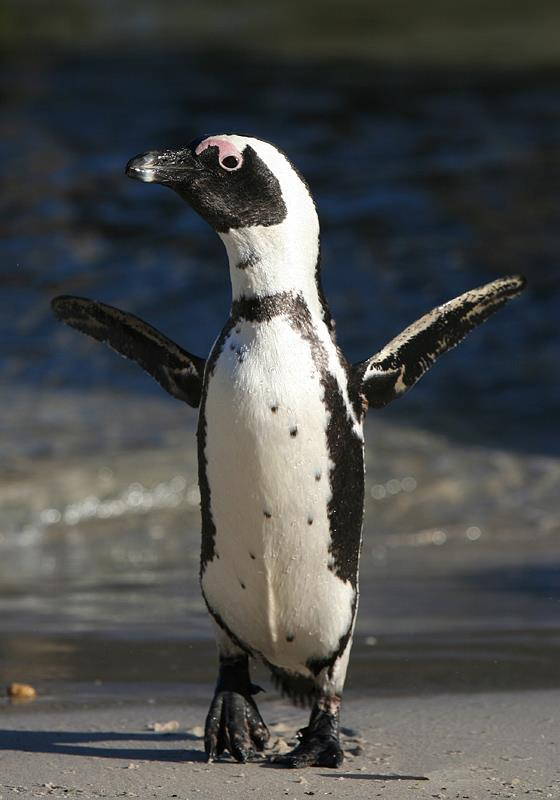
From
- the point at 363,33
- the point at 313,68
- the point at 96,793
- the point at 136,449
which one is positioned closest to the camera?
the point at 96,793

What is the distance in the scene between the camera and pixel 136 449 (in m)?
7.09

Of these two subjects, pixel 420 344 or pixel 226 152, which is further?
pixel 420 344

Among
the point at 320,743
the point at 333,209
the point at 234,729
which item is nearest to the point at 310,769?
the point at 320,743

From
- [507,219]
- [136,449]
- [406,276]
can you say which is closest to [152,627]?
[136,449]

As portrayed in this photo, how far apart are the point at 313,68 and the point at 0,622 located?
1084cm

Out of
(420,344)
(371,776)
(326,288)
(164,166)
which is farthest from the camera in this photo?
(326,288)

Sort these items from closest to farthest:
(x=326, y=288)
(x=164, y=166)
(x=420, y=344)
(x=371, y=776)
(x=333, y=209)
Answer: (x=371, y=776) → (x=164, y=166) → (x=420, y=344) → (x=326, y=288) → (x=333, y=209)

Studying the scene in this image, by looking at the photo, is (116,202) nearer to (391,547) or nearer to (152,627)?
(391,547)

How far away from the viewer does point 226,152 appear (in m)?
3.24

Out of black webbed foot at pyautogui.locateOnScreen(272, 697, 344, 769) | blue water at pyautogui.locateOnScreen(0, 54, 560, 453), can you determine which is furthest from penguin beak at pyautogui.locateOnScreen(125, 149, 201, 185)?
blue water at pyautogui.locateOnScreen(0, 54, 560, 453)

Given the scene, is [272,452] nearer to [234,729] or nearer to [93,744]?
[234,729]

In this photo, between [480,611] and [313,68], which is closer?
[480,611]

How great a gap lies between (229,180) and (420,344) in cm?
63

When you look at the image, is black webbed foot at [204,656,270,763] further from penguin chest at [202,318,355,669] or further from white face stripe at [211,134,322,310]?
white face stripe at [211,134,322,310]
